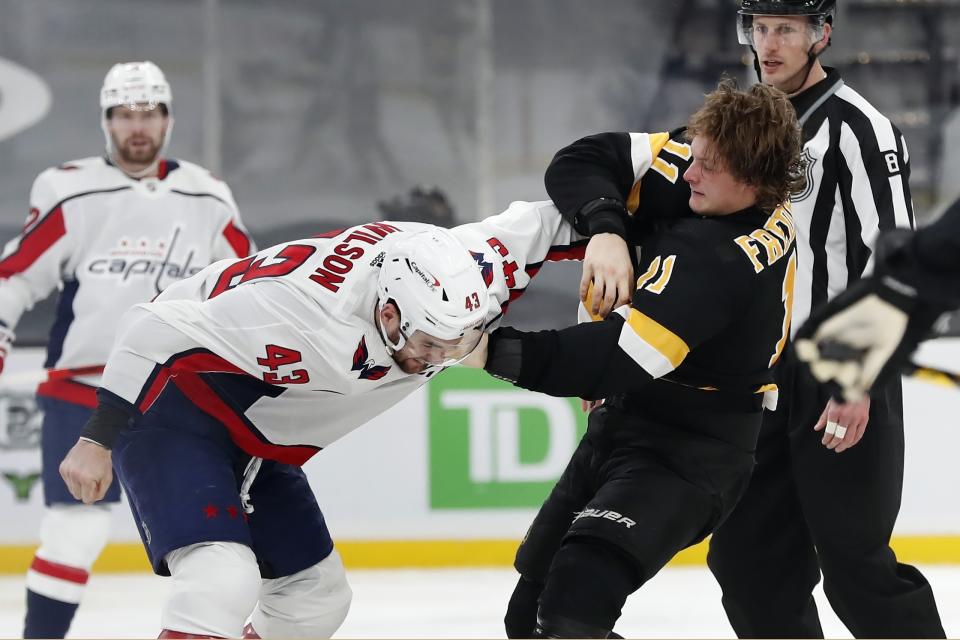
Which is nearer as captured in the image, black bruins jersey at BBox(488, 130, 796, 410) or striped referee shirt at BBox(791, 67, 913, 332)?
black bruins jersey at BBox(488, 130, 796, 410)

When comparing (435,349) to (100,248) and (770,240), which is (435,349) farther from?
(100,248)

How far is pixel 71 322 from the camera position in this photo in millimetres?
3881

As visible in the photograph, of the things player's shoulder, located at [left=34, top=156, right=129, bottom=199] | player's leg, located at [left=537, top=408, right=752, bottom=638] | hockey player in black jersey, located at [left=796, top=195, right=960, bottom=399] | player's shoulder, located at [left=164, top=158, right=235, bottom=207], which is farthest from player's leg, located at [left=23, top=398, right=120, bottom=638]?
hockey player in black jersey, located at [left=796, top=195, right=960, bottom=399]

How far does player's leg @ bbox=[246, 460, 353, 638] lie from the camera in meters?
2.52

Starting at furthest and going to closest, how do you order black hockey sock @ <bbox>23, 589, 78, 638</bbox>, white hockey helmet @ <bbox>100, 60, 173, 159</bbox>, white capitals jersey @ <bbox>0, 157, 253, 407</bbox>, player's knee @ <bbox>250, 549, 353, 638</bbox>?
white hockey helmet @ <bbox>100, 60, 173, 159</bbox> → white capitals jersey @ <bbox>0, 157, 253, 407</bbox> → black hockey sock @ <bbox>23, 589, 78, 638</bbox> → player's knee @ <bbox>250, 549, 353, 638</bbox>

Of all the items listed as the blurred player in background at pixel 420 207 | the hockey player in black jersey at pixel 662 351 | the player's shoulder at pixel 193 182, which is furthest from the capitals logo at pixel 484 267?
the blurred player in background at pixel 420 207

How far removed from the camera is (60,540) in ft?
11.8

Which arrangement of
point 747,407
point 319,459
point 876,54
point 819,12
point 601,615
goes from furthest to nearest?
point 876,54 → point 319,459 → point 819,12 → point 747,407 → point 601,615

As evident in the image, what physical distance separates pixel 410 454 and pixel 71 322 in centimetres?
153

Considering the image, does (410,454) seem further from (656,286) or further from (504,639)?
(656,286)

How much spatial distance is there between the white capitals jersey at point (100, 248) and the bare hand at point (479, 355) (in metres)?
1.91

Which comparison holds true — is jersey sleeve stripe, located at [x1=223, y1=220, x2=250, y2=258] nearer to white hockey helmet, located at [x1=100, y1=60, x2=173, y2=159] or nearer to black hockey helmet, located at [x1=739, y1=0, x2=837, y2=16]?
white hockey helmet, located at [x1=100, y1=60, x2=173, y2=159]

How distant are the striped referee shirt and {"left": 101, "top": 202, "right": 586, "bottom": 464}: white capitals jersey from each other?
1.85 feet

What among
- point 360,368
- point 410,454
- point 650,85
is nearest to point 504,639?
point 410,454
